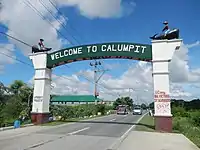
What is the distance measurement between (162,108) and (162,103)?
→ 367mm

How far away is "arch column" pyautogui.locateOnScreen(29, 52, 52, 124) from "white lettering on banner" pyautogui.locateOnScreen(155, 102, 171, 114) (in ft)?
33.5

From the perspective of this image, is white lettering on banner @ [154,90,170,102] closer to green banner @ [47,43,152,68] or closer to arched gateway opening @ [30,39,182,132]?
arched gateway opening @ [30,39,182,132]

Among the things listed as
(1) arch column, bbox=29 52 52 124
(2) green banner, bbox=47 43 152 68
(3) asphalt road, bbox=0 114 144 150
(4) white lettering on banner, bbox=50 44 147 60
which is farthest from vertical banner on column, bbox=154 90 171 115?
(1) arch column, bbox=29 52 52 124

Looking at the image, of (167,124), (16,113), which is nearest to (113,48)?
(167,124)

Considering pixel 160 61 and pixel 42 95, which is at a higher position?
pixel 160 61

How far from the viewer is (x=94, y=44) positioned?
2164 centimetres

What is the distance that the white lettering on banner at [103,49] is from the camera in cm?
2009

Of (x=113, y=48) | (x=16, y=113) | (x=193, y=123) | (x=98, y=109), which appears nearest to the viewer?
(x=113, y=48)

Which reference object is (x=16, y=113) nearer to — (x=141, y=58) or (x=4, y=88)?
(x=4, y=88)

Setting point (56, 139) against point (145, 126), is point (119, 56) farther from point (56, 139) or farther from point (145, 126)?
point (56, 139)

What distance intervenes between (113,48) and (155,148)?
462 inches

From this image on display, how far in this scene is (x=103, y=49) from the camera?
21281 mm

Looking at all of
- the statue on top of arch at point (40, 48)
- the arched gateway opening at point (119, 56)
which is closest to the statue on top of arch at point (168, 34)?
the arched gateway opening at point (119, 56)

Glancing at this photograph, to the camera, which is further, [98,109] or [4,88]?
[98,109]
